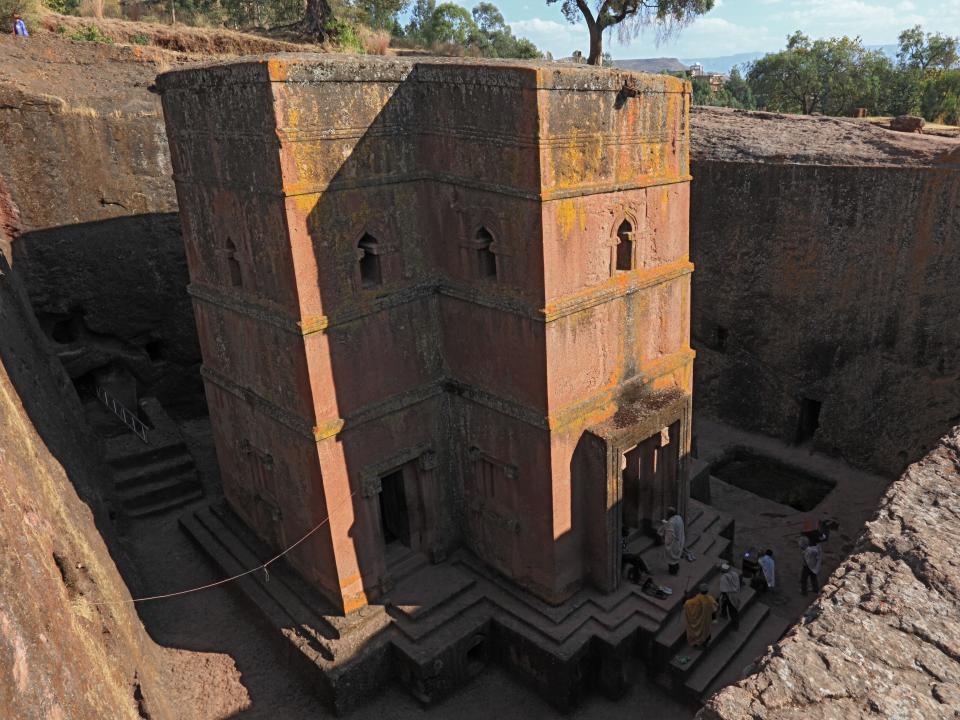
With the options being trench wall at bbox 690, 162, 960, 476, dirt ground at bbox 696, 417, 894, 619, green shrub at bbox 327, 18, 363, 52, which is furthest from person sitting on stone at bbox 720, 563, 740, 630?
green shrub at bbox 327, 18, 363, 52

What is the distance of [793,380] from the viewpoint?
1480 centimetres

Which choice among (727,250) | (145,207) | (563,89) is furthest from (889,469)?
(145,207)

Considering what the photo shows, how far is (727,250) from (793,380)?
303 cm

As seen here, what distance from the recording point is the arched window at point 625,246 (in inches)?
359

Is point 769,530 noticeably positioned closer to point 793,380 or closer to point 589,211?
point 793,380

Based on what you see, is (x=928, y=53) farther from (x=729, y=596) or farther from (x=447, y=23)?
(x=729, y=596)

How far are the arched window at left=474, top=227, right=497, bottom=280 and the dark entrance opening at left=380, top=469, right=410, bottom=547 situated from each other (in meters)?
3.09

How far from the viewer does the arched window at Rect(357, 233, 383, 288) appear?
8719 millimetres

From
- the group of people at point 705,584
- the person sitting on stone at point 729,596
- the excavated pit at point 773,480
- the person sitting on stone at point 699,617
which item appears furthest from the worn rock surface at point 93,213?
the person sitting on stone at point 729,596

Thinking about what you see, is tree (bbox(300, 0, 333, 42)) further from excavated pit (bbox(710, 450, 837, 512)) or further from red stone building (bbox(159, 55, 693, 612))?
excavated pit (bbox(710, 450, 837, 512))

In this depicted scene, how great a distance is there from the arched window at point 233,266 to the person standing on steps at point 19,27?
37.7 ft

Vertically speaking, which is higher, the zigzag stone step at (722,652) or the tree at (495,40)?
the tree at (495,40)

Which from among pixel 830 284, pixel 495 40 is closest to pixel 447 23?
pixel 495 40

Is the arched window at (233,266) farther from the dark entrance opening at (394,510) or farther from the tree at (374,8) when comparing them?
the tree at (374,8)
